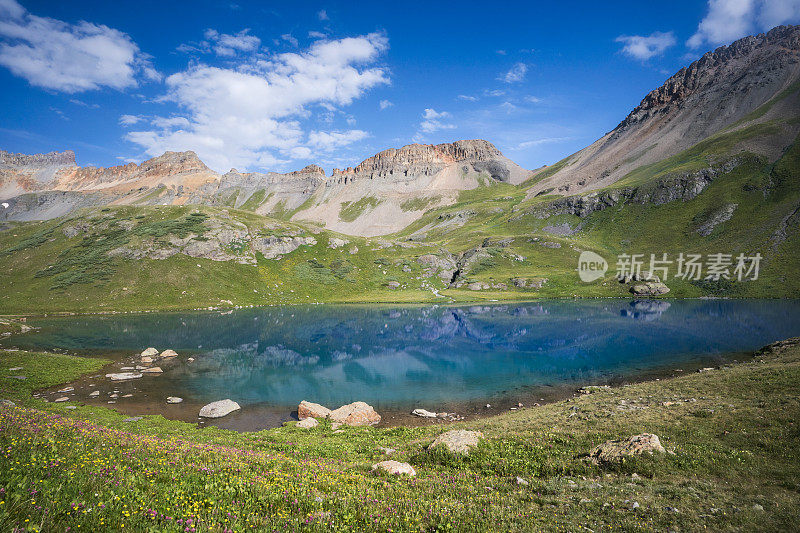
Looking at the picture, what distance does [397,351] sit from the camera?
57844 mm

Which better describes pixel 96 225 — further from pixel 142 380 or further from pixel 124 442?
→ pixel 124 442

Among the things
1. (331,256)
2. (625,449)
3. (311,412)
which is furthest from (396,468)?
(331,256)

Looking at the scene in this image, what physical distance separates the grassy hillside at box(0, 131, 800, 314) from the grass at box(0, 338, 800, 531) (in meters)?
110

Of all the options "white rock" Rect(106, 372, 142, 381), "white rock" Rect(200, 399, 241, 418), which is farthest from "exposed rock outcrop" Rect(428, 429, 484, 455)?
"white rock" Rect(106, 372, 142, 381)

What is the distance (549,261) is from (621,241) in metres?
52.3

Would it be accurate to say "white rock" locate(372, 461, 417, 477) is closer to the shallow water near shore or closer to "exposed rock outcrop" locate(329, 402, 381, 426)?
"exposed rock outcrop" locate(329, 402, 381, 426)

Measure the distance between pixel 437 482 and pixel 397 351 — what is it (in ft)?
150

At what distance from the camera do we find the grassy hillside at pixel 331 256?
109m

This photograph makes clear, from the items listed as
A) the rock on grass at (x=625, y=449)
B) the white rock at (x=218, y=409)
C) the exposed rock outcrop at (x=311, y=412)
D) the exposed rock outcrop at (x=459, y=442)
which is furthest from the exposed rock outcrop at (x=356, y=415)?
the rock on grass at (x=625, y=449)

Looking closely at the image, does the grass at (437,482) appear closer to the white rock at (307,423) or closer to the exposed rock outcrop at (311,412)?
the white rock at (307,423)

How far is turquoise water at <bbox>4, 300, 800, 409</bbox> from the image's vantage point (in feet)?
127

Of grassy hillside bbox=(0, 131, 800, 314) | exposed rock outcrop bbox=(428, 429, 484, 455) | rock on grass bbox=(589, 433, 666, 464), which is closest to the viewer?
rock on grass bbox=(589, 433, 666, 464)

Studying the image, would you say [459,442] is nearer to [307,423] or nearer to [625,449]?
[625,449]

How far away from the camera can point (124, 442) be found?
12.6 metres
